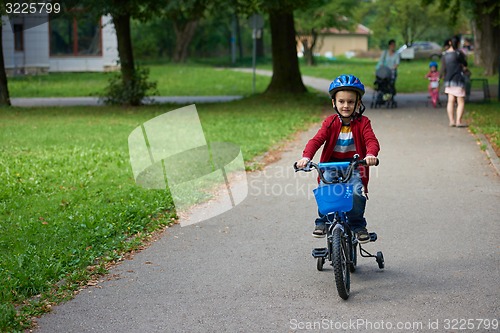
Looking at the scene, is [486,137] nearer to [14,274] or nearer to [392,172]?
[392,172]

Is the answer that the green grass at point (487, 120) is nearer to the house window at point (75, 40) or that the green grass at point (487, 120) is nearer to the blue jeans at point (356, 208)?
the blue jeans at point (356, 208)

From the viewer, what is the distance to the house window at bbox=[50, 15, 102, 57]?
172 ft

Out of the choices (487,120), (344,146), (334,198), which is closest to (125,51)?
(487,120)

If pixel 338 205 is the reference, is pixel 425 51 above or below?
below

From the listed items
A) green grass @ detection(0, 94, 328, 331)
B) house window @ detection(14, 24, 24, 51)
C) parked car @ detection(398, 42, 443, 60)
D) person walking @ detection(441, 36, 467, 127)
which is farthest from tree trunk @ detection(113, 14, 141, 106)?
parked car @ detection(398, 42, 443, 60)

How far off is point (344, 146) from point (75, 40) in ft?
156

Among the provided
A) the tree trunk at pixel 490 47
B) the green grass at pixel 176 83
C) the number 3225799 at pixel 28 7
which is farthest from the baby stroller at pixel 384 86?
the tree trunk at pixel 490 47

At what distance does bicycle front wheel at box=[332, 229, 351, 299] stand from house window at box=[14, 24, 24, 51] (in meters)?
44.8

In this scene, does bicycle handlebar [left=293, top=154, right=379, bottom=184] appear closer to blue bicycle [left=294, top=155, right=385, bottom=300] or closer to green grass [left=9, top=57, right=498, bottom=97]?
blue bicycle [left=294, top=155, right=385, bottom=300]

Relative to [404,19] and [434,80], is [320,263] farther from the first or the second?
[404,19]

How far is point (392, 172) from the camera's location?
13711 millimetres

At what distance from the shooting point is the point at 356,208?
7.36 meters

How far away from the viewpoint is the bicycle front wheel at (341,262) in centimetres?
674

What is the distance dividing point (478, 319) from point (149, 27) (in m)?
68.1
